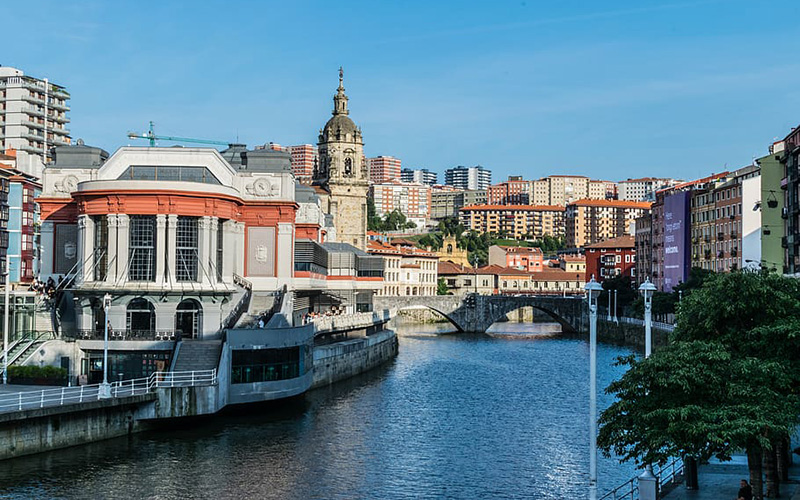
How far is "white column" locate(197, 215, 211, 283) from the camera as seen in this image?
A: 6506cm

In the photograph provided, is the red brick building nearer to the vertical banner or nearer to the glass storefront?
the vertical banner

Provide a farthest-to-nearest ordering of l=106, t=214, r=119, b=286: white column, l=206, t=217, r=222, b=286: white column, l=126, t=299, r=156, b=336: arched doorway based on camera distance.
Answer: l=206, t=217, r=222, b=286: white column
l=126, t=299, r=156, b=336: arched doorway
l=106, t=214, r=119, b=286: white column

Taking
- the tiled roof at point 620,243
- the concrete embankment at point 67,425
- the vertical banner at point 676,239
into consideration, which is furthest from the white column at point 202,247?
the tiled roof at point 620,243

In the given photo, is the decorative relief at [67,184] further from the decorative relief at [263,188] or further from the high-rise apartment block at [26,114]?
the high-rise apartment block at [26,114]

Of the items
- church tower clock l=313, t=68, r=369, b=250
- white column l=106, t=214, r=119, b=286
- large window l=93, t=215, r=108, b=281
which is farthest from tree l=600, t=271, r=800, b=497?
church tower clock l=313, t=68, r=369, b=250

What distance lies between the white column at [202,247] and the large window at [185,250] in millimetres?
277

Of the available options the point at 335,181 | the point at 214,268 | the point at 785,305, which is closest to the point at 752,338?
the point at 785,305

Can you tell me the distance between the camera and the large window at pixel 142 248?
6400cm

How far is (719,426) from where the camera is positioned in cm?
3098

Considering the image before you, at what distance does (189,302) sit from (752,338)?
131 ft

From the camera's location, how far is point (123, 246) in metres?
63.8

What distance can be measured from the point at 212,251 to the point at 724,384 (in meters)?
41.2

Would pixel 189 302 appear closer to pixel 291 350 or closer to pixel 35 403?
pixel 291 350

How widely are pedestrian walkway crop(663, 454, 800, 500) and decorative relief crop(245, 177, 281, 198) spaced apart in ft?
138
